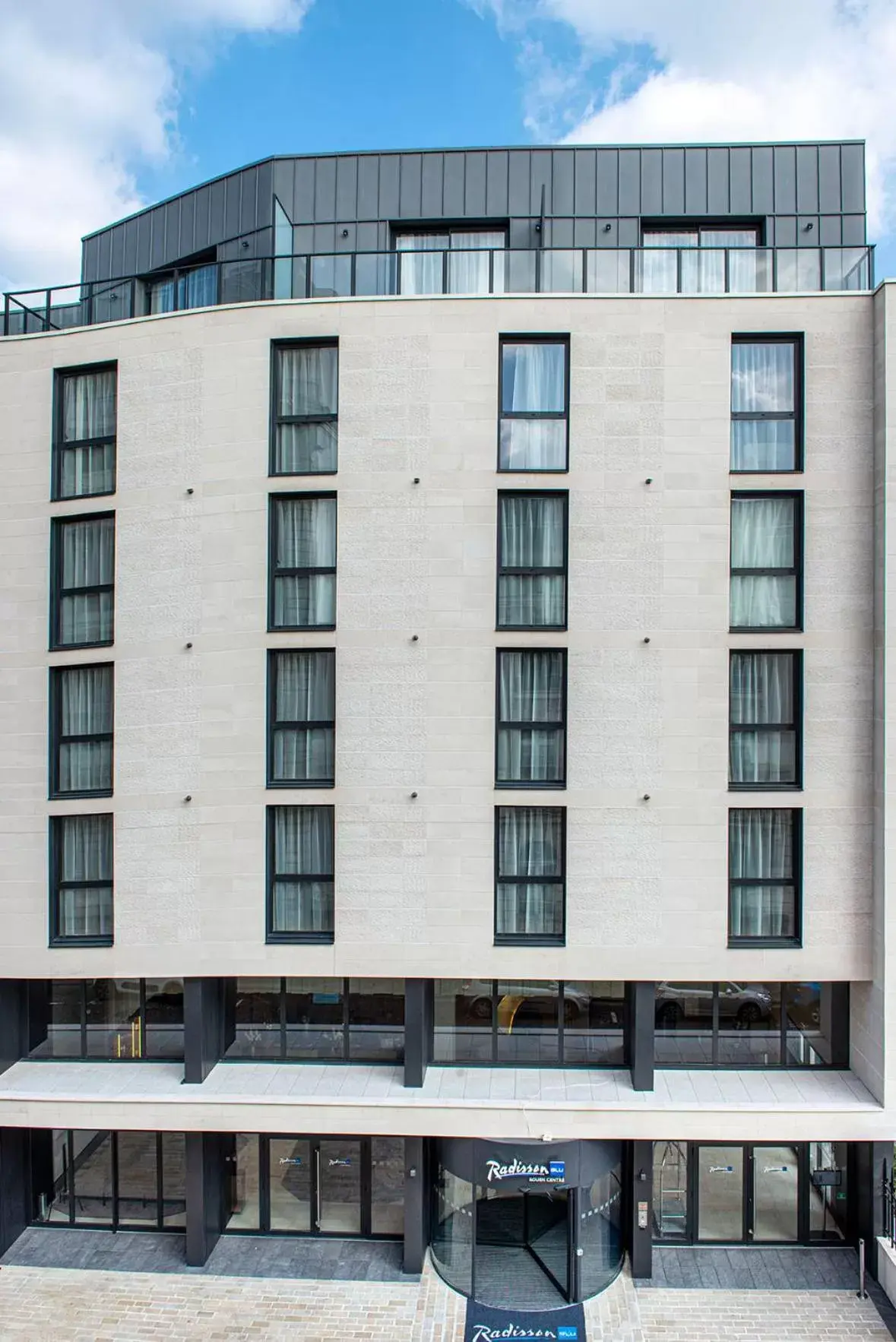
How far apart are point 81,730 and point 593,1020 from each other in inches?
389

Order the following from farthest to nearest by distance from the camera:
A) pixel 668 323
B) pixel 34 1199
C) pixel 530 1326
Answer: pixel 34 1199 < pixel 668 323 < pixel 530 1326

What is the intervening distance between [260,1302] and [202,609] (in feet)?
34.6

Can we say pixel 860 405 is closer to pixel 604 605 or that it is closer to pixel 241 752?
pixel 604 605

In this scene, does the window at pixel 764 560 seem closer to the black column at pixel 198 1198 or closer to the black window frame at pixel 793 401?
the black window frame at pixel 793 401

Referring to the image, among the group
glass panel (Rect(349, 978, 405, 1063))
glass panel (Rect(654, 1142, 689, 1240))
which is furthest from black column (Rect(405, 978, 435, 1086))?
glass panel (Rect(654, 1142, 689, 1240))

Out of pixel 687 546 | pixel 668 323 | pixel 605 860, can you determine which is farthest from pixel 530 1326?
pixel 668 323

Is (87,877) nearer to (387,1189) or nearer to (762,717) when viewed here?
(387,1189)

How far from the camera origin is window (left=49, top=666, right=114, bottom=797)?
1302 centimetres

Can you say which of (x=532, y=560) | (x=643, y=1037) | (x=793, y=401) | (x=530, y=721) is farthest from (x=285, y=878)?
(x=793, y=401)

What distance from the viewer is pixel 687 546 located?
12.1 metres

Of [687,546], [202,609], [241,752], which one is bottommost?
[241,752]

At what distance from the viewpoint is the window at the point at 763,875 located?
12227mm

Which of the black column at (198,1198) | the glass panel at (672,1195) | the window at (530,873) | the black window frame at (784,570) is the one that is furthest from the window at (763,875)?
the black column at (198,1198)

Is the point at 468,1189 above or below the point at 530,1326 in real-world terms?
above
